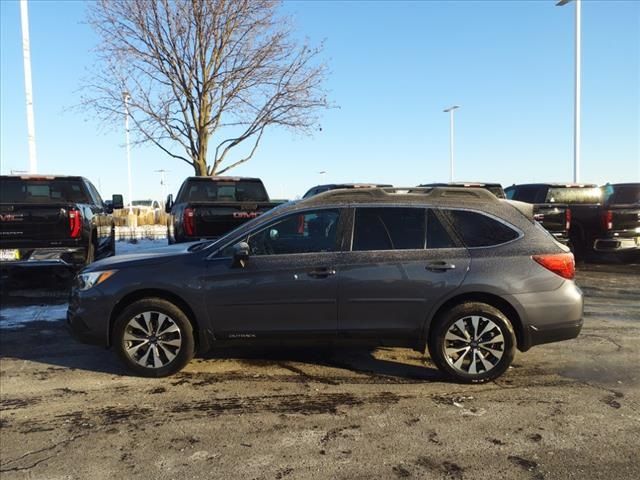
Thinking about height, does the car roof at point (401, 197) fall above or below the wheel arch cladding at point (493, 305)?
above

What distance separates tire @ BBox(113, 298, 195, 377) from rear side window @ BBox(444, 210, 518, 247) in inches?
105

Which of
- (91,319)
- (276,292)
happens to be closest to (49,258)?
(91,319)

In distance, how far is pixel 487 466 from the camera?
3.37 metres

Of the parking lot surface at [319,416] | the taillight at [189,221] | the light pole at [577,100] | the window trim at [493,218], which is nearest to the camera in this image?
the parking lot surface at [319,416]

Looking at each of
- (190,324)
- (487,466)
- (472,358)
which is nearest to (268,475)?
(487,466)

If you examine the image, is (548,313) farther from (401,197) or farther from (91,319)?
(91,319)

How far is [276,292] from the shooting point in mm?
4816

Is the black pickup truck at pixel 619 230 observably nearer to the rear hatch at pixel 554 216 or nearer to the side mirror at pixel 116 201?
the rear hatch at pixel 554 216

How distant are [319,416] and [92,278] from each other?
255 centimetres

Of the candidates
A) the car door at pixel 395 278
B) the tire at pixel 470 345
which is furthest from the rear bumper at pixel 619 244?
the car door at pixel 395 278

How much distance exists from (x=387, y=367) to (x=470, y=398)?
996 millimetres

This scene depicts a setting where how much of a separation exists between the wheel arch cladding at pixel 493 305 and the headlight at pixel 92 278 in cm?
304

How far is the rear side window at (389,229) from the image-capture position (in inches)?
192

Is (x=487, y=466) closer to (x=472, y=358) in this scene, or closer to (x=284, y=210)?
(x=472, y=358)
